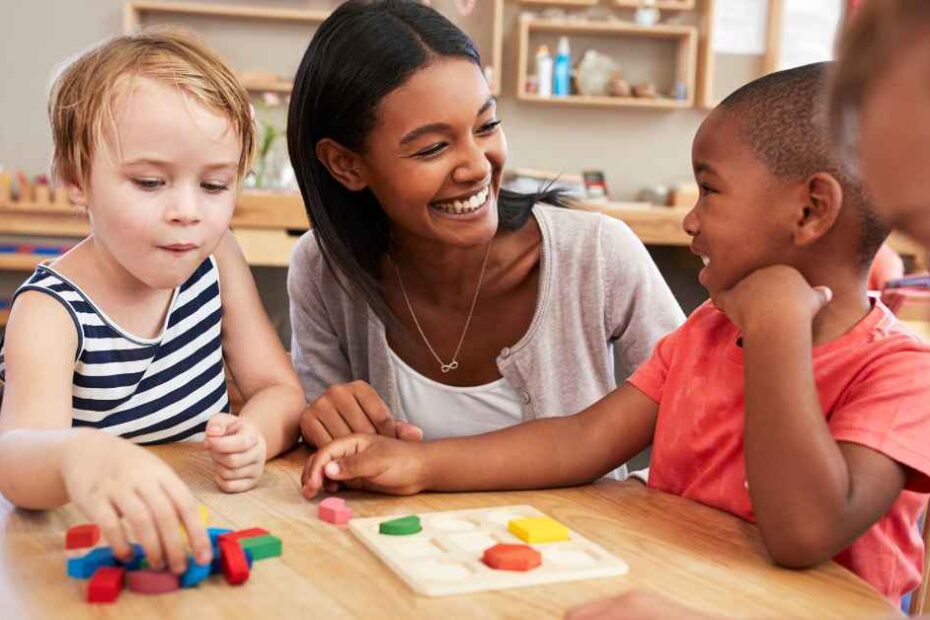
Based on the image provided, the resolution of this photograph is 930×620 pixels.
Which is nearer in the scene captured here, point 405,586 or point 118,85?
point 405,586

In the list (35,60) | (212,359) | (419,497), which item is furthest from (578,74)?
(419,497)

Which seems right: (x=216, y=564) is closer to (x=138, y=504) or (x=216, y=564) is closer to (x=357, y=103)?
(x=138, y=504)

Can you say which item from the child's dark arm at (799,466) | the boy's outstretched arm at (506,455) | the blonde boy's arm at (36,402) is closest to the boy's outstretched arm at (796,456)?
the child's dark arm at (799,466)

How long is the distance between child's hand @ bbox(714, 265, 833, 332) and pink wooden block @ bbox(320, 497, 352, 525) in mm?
385

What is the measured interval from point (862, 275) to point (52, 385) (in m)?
0.78

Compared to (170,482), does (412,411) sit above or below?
below

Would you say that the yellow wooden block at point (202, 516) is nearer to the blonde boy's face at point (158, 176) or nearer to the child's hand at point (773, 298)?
the blonde boy's face at point (158, 176)

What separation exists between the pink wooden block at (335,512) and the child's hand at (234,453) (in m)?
0.12

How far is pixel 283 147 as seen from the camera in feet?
13.1

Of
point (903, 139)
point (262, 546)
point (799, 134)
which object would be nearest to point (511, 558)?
point (262, 546)

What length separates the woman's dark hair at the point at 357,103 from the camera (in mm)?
1384

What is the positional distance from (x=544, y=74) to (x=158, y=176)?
120 inches

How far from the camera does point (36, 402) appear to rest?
1.01m

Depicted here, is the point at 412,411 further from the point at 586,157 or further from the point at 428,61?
the point at 586,157
